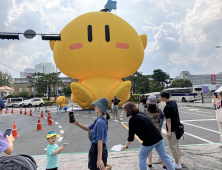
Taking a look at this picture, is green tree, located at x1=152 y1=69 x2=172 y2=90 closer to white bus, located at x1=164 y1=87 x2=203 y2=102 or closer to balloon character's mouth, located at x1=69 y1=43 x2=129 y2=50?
white bus, located at x1=164 y1=87 x2=203 y2=102

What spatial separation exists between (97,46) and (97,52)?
44 cm

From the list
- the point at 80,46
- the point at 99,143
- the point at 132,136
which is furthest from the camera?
the point at 80,46

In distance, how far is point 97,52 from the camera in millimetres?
12336

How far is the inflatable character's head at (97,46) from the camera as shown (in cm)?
1227

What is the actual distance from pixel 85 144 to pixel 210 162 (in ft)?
→ 11.4

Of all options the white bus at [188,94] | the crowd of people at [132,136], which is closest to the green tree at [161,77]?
the white bus at [188,94]

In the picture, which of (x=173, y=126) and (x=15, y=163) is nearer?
(x=15, y=163)

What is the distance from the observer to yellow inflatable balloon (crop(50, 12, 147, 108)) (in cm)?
1228

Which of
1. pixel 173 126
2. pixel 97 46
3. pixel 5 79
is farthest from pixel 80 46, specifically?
pixel 5 79

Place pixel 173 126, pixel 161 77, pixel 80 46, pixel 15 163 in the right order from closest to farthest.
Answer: pixel 15 163
pixel 173 126
pixel 80 46
pixel 161 77

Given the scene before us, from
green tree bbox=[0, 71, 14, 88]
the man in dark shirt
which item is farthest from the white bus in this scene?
green tree bbox=[0, 71, 14, 88]

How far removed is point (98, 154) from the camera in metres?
2.31

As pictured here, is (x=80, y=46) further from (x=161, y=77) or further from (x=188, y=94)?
(x=161, y=77)

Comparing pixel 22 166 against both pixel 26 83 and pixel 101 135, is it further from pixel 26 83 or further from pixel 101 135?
pixel 26 83
